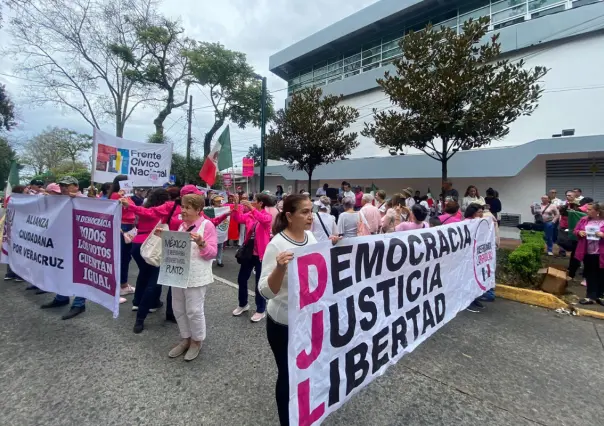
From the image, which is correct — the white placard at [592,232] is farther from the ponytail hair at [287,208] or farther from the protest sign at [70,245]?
the protest sign at [70,245]

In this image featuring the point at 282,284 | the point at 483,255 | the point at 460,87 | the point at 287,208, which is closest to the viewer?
the point at 282,284

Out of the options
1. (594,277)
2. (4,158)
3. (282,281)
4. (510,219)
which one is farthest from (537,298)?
(4,158)

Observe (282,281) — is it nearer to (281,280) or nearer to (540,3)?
(281,280)

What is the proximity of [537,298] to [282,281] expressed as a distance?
518cm

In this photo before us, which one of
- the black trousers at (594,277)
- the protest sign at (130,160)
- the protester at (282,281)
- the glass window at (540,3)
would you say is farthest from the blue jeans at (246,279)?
the glass window at (540,3)

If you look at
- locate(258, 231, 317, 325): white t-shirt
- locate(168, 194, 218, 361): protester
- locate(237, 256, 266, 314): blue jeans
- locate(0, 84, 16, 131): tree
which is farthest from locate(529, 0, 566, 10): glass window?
locate(0, 84, 16, 131): tree

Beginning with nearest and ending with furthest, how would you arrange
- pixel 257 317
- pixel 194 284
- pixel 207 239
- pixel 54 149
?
pixel 194 284 < pixel 207 239 < pixel 257 317 < pixel 54 149

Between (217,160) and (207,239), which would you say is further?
(217,160)

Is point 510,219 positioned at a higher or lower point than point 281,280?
lower

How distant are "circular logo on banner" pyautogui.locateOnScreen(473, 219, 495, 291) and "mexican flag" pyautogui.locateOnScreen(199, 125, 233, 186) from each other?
5179 millimetres

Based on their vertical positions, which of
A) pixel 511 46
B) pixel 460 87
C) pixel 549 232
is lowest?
pixel 549 232

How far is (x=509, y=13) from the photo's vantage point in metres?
14.5

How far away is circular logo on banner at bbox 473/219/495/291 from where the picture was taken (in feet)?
13.9

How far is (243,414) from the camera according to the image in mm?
2488
